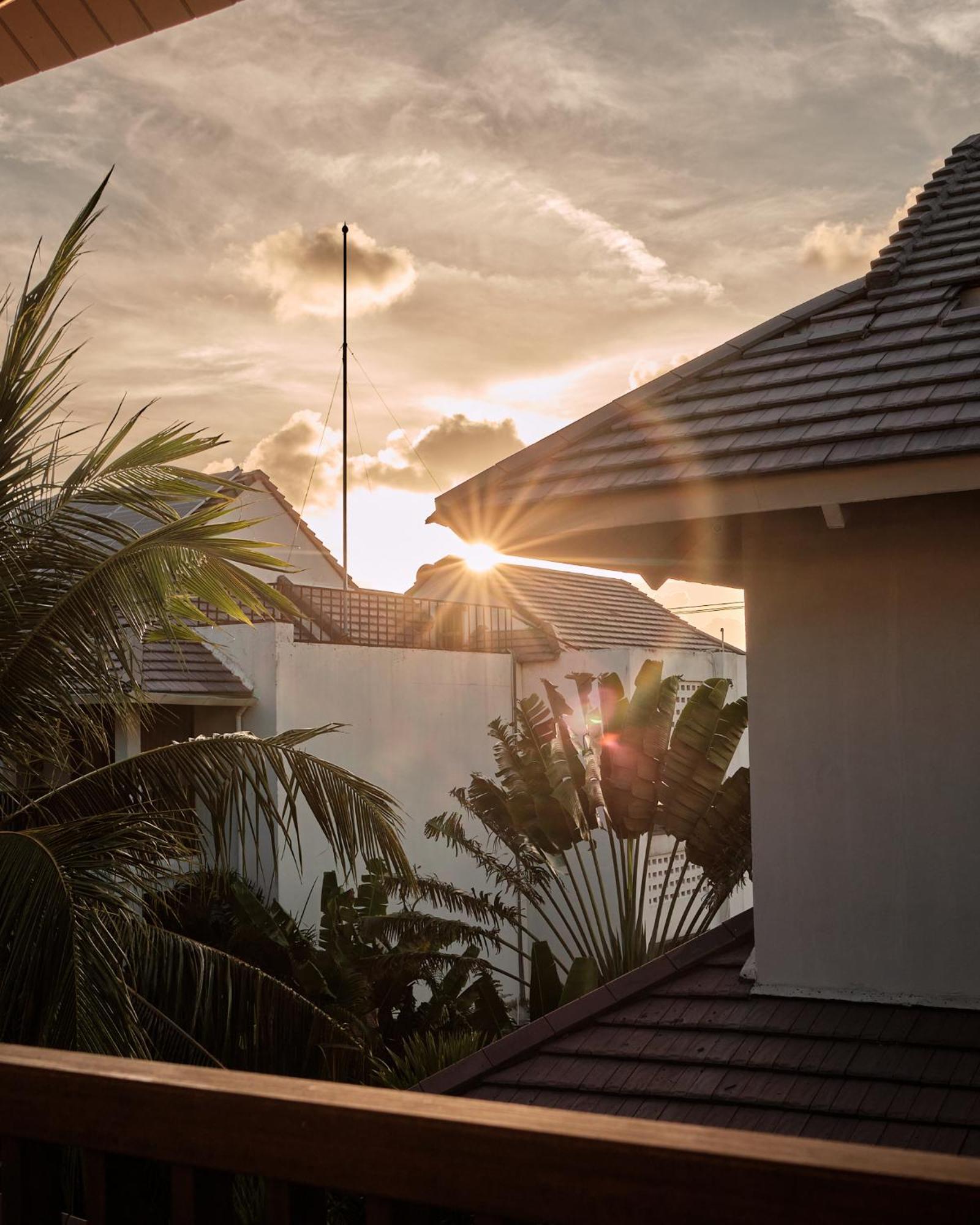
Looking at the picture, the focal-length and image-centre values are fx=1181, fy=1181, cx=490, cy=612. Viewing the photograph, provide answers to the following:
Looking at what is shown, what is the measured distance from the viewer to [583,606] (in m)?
25.2

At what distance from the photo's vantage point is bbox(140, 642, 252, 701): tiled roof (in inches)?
586

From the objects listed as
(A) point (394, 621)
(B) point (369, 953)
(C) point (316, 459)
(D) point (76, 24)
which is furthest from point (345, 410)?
(D) point (76, 24)

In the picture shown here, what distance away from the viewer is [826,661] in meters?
5.09

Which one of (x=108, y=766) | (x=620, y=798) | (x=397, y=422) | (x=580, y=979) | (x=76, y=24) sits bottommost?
(x=580, y=979)

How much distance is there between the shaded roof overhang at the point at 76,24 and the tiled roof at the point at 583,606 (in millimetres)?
17969

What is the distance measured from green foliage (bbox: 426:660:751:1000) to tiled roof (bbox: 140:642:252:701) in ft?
11.1

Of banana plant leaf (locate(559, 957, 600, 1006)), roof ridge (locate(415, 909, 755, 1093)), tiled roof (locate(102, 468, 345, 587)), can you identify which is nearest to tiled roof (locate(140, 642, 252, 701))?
tiled roof (locate(102, 468, 345, 587))

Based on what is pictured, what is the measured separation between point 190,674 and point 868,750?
464 inches

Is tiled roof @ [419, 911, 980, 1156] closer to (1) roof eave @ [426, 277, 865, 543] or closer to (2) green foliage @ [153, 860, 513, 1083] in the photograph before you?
(1) roof eave @ [426, 277, 865, 543]

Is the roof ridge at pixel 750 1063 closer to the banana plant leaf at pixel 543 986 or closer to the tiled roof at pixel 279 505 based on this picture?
the banana plant leaf at pixel 543 986

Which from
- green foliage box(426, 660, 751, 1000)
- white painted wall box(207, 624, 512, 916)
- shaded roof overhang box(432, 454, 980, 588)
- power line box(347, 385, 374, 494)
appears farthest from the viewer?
power line box(347, 385, 374, 494)

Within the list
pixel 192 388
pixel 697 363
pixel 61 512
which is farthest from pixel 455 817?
pixel 697 363

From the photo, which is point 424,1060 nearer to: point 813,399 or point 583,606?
point 813,399

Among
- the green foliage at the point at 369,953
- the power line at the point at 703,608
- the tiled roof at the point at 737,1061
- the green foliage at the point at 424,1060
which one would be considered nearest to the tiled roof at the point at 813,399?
the tiled roof at the point at 737,1061
